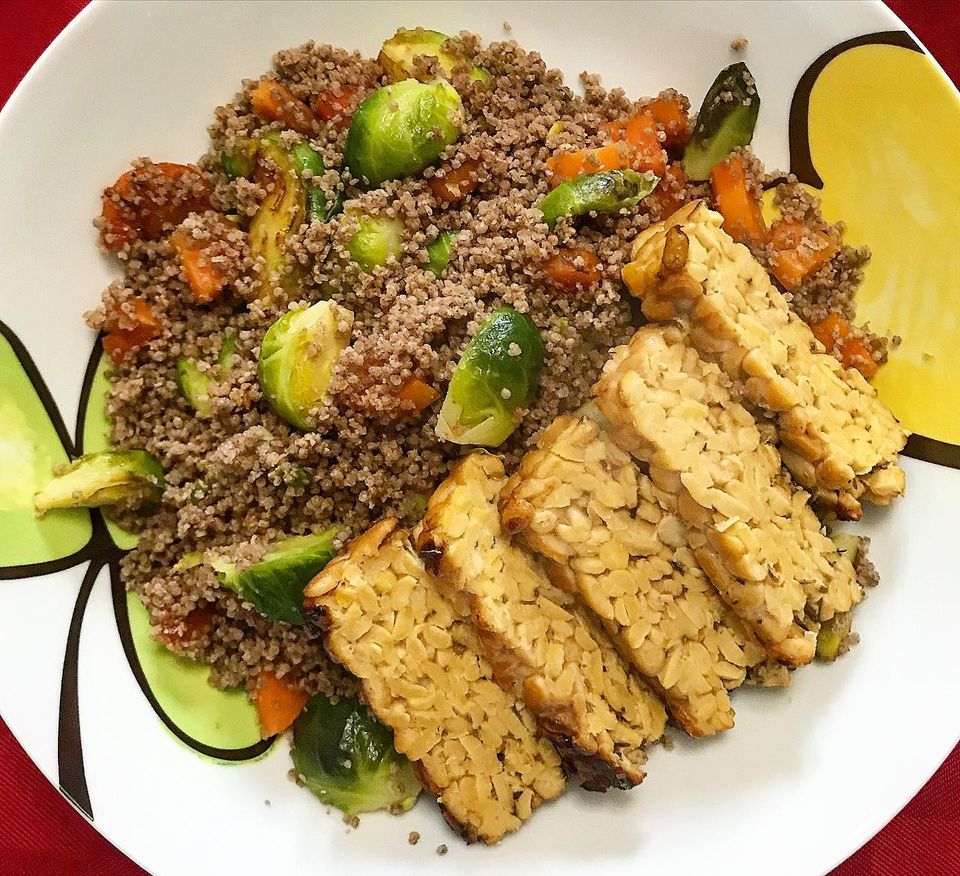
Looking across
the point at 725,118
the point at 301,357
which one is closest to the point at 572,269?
the point at 725,118

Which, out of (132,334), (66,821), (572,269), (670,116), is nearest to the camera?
(572,269)

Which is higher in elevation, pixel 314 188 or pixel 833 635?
pixel 314 188

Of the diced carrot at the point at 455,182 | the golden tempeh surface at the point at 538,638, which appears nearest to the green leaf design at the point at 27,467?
the golden tempeh surface at the point at 538,638

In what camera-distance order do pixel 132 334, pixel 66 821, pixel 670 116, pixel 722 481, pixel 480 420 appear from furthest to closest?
pixel 66 821 → pixel 670 116 → pixel 132 334 → pixel 480 420 → pixel 722 481

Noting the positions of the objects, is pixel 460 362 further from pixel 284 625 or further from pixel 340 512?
pixel 284 625

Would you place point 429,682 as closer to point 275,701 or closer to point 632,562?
point 275,701

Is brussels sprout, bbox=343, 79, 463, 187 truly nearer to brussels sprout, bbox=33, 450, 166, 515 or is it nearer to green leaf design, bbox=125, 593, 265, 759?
brussels sprout, bbox=33, 450, 166, 515

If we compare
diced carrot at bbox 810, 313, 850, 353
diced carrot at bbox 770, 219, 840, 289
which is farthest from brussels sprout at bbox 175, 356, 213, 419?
diced carrot at bbox 810, 313, 850, 353
